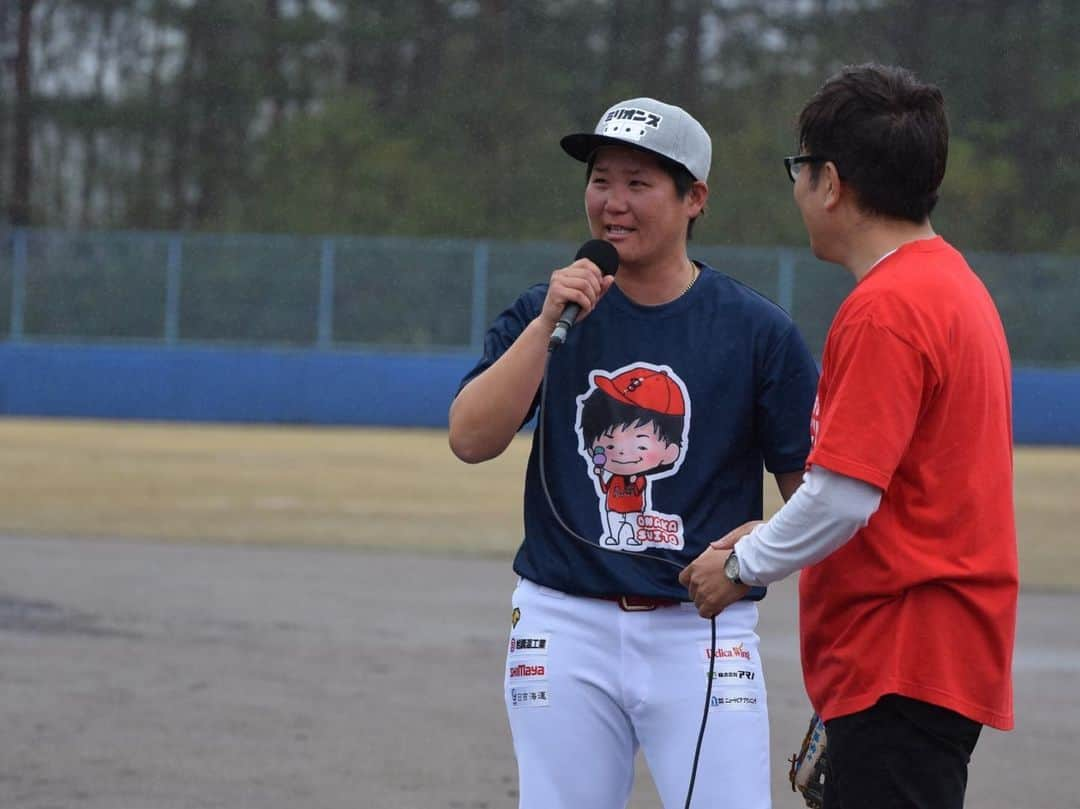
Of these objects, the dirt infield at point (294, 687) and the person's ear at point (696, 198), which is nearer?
the person's ear at point (696, 198)

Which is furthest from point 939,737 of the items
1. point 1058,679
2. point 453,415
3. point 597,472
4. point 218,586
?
point 218,586

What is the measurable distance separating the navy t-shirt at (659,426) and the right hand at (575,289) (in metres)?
0.21

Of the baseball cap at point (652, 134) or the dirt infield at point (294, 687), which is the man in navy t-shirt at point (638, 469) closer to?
the baseball cap at point (652, 134)

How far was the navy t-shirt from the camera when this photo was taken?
3828 mm

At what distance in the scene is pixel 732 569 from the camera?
11.0ft

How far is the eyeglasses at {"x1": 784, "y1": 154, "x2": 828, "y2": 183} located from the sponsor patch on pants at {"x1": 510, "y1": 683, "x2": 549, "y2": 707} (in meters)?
1.15

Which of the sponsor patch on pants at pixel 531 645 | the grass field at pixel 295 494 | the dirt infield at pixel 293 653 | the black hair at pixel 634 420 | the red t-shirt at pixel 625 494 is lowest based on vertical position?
the grass field at pixel 295 494

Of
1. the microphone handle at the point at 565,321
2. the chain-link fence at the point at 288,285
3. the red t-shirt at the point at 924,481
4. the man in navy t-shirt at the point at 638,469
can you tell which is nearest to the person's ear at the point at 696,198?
the man in navy t-shirt at the point at 638,469

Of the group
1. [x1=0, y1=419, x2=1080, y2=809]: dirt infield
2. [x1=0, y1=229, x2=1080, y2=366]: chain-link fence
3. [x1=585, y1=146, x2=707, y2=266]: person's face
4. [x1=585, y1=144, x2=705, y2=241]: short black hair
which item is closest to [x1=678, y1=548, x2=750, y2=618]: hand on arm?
[x1=585, y1=146, x2=707, y2=266]: person's face

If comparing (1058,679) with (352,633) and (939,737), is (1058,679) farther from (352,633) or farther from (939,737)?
(939,737)

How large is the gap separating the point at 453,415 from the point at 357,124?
143ft

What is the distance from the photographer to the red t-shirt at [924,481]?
3143mm

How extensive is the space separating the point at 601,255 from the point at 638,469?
449mm

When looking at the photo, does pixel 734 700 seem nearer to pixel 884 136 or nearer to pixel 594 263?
pixel 594 263
